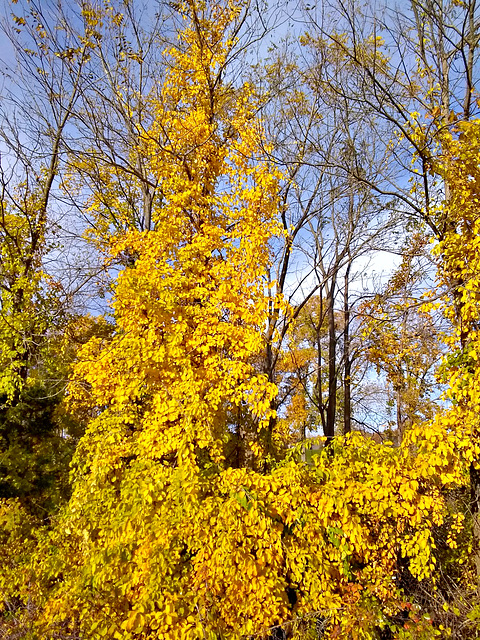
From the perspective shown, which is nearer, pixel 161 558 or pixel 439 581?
pixel 161 558

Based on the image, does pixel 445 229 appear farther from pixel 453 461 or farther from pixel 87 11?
pixel 87 11

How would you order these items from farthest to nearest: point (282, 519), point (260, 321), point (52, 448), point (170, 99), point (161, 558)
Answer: point (52, 448) → point (170, 99) → point (260, 321) → point (282, 519) → point (161, 558)

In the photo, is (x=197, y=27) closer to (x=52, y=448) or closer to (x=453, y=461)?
(x=453, y=461)

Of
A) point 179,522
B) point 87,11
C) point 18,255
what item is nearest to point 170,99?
point 87,11

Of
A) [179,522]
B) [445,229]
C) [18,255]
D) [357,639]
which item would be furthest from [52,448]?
[445,229]

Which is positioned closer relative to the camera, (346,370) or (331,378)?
(331,378)

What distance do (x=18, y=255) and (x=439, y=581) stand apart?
9625mm

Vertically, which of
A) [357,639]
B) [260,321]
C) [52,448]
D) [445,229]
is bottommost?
[357,639]

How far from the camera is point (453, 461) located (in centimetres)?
412

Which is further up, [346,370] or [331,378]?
[346,370]

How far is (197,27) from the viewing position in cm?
643

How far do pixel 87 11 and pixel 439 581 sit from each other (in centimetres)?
995

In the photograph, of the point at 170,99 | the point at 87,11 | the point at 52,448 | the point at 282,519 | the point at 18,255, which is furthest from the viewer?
the point at 52,448

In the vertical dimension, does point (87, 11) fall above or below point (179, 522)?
above
